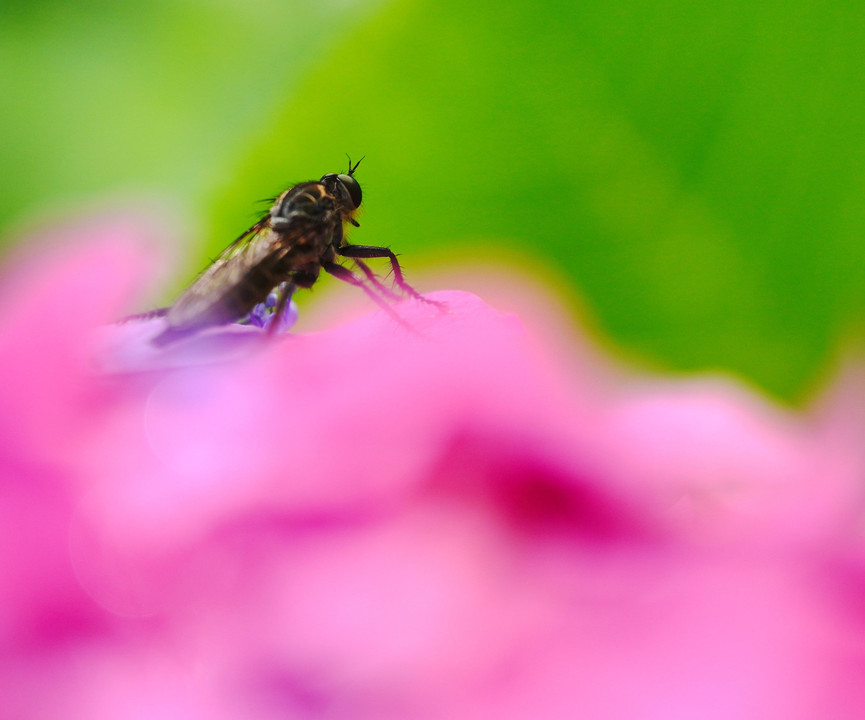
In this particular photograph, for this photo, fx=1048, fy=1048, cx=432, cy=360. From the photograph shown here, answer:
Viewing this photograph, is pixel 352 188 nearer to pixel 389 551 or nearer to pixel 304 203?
pixel 304 203

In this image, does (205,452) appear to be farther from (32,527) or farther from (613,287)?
(613,287)

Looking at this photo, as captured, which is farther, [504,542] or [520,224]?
[520,224]

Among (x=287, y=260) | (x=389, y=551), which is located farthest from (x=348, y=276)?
(x=389, y=551)

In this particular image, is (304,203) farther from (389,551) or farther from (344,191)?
(389,551)

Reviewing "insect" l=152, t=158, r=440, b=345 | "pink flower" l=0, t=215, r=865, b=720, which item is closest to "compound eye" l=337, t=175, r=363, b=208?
"insect" l=152, t=158, r=440, b=345

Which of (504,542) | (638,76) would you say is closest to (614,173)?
(638,76)

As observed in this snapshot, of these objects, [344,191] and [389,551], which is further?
[344,191]
